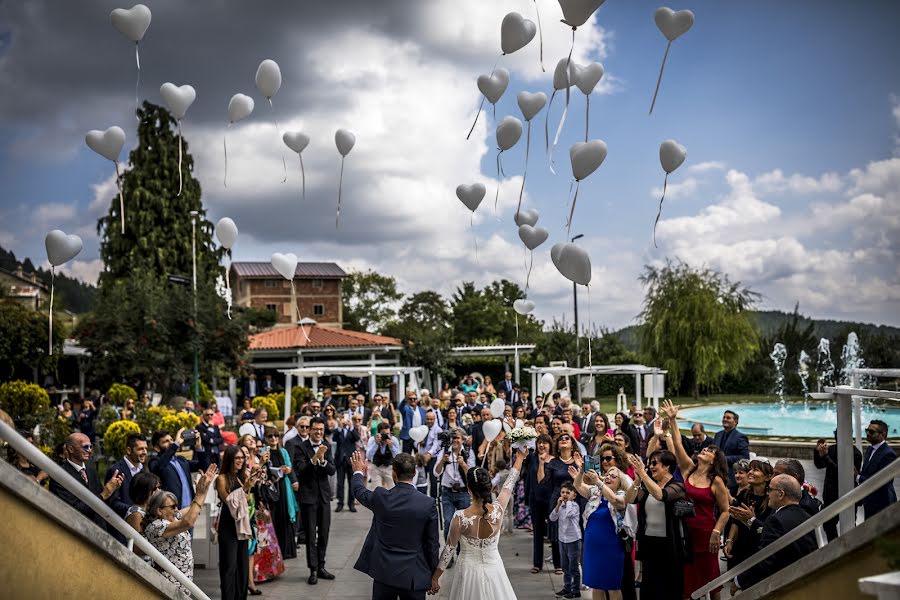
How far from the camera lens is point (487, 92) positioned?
9156 mm

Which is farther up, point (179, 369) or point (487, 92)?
point (487, 92)

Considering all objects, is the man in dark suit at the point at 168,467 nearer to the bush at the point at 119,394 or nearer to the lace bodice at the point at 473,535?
the lace bodice at the point at 473,535

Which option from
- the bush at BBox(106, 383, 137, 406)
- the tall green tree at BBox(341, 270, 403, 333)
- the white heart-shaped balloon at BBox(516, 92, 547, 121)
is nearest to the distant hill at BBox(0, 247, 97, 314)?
the tall green tree at BBox(341, 270, 403, 333)

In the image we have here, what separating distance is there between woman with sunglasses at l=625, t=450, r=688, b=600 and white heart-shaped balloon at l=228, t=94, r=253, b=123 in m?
6.54

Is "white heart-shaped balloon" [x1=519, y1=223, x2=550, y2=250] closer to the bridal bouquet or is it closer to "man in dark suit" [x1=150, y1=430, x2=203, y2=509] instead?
the bridal bouquet

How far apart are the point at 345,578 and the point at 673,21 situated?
714 centimetres

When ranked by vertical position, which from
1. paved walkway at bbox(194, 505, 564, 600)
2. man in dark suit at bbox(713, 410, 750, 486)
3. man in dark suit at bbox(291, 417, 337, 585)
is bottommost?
paved walkway at bbox(194, 505, 564, 600)

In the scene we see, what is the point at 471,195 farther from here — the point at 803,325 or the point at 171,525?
the point at 803,325

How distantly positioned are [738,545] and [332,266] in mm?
67079

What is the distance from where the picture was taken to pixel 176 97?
9.52m

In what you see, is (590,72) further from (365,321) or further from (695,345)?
(365,321)

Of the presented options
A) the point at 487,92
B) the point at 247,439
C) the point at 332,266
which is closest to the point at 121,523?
the point at 247,439

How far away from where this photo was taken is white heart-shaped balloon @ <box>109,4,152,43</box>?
27.3ft

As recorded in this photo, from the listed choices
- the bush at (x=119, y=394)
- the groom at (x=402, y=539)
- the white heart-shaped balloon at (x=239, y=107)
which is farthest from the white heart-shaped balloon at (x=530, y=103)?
the bush at (x=119, y=394)
